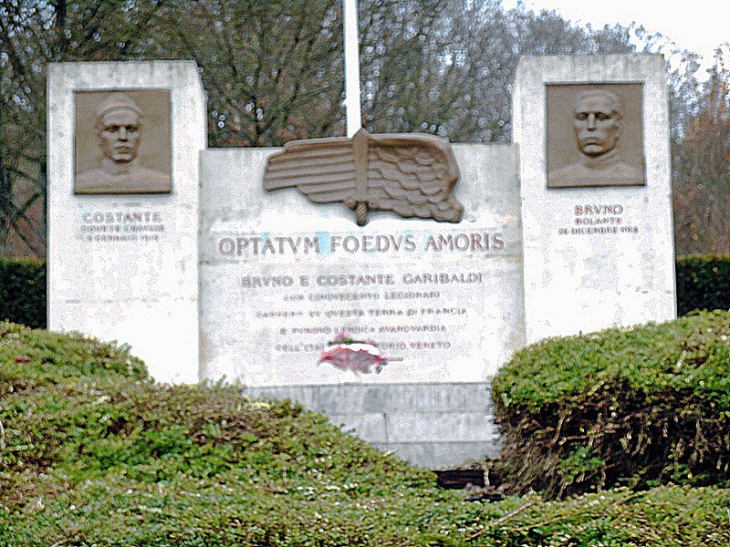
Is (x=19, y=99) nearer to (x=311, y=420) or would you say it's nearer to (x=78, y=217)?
(x=78, y=217)

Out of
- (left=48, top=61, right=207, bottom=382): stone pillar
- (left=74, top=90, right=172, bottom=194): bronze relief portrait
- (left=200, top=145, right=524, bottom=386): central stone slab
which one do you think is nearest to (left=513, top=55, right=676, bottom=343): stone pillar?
(left=200, top=145, right=524, bottom=386): central stone slab

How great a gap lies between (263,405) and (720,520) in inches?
92.0

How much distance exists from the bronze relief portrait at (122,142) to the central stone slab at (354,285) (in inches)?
21.7

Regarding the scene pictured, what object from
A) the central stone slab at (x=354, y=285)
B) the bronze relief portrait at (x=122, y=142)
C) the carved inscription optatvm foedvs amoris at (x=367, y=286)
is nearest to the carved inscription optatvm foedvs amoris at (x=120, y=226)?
the bronze relief portrait at (x=122, y=142)

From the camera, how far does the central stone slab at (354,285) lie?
364 inches

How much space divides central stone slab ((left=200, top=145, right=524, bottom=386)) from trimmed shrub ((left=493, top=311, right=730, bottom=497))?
379 cm

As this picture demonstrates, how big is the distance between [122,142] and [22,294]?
15.1 ft

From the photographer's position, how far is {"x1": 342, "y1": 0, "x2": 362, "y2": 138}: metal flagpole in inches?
399

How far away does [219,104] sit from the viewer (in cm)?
1806

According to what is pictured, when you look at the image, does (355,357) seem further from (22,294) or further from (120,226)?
(22,294)

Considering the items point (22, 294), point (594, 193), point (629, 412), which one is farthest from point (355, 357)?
point (22, 294)

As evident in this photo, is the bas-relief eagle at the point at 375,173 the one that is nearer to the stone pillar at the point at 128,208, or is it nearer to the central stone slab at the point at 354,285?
the central stone slab at the point at 354,285

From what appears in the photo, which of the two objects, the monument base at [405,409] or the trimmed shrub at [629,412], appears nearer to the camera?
the trimmed shrub at [629,412]

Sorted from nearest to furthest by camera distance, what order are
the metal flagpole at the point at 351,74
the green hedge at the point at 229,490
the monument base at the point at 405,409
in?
the green hedge at the point at 229,490 → the monument base at the point at 405,409 → the metal flagpole at the point at 351,74
